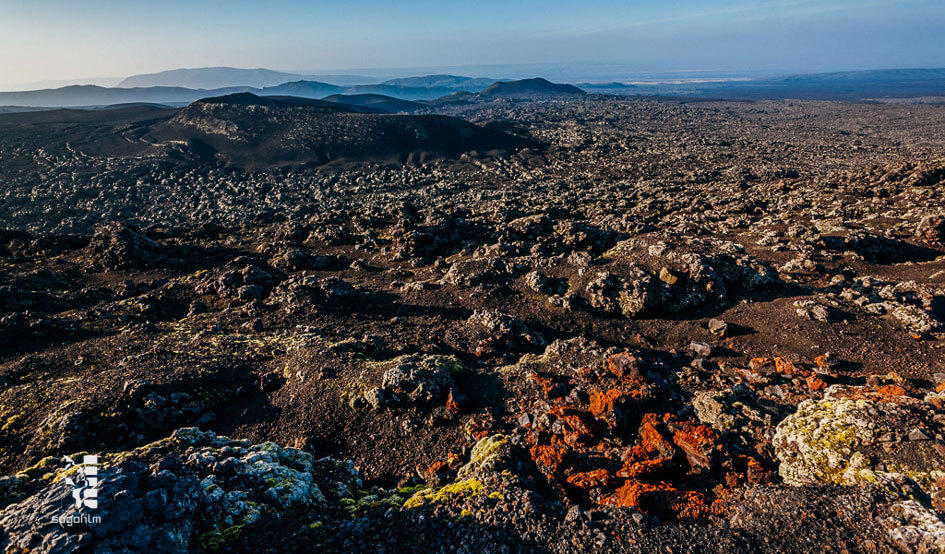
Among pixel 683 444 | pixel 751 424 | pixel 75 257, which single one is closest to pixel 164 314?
pixel 75 257

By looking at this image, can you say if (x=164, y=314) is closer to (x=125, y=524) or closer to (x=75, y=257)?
(x=75, y=257)

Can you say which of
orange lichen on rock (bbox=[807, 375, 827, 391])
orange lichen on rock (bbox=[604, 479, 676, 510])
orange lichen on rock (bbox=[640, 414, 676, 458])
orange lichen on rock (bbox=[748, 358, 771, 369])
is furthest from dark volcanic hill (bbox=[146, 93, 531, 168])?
orange lichen on rock (bbox=[604, 479, 676, 510])

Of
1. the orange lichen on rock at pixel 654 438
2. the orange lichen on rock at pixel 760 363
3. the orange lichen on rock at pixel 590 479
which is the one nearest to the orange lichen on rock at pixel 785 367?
the orange lichen on rock at pixel 760 363

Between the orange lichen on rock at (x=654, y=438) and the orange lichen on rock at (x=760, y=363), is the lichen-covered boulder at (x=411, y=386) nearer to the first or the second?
the orange lichen on rock at (x=654, y=438)

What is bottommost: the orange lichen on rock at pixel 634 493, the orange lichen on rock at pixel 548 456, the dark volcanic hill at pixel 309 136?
the orange lichen on rock at pixel 548 456

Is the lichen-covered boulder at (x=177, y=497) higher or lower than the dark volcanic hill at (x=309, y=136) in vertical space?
lower

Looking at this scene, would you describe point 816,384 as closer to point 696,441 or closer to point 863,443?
point 863,443
